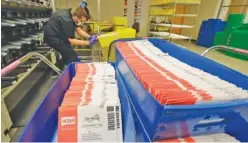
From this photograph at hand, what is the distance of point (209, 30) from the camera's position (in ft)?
17.9

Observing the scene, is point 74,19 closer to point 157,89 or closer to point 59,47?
point 59,47

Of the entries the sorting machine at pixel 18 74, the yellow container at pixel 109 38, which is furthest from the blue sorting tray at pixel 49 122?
the yellow container at pixel 109 38

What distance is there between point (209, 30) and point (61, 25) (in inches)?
203

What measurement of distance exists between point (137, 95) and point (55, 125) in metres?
0.48

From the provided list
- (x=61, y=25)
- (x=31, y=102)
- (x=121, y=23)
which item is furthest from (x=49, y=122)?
(x=121, y=23)

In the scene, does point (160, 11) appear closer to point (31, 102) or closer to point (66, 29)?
point (66, 29)

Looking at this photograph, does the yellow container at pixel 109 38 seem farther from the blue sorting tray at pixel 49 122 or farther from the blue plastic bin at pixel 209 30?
the blue plastic bin at pixel 209 30

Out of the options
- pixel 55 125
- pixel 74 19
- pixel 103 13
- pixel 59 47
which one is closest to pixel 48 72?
pixel 59 47

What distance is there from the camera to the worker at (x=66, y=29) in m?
2.18

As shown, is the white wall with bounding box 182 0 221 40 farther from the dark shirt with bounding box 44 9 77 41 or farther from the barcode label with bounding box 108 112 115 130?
the barcode label with bounding box 108 112 115 130

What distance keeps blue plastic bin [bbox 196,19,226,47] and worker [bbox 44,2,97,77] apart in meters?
4.79

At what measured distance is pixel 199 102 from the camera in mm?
558

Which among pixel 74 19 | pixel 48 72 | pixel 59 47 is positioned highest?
pixel 74 19

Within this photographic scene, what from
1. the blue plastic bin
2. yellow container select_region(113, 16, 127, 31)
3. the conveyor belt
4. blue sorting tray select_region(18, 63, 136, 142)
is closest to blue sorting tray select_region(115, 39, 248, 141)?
blue sorting tray select_region(18, 63, 136, 142)
